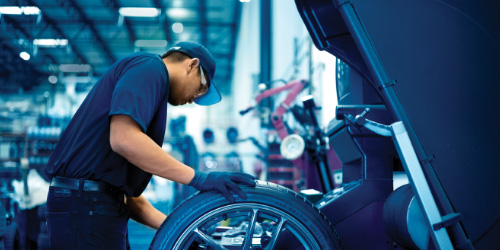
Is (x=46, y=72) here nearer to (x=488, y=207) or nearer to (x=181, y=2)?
(x=181, y=2)

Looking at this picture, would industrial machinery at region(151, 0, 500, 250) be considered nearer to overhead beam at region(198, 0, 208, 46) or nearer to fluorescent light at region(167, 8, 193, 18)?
overhead beam at region(198, 0, 208, 46)

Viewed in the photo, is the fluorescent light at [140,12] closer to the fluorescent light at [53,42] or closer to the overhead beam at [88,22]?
the overhead beam at [88,22]

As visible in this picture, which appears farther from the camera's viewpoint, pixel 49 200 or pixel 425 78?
pixel 49 200

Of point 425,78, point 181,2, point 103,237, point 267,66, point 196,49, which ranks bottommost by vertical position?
point 103,237

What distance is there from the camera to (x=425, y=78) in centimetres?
159

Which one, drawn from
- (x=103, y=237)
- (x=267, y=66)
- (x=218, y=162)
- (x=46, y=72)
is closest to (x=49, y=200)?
(x=103, y=237)

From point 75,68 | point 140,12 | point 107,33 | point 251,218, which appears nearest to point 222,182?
point 251,218

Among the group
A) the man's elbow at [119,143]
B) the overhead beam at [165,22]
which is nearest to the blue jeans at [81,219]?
the man's elbow at [119,143]

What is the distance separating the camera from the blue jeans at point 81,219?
167cm

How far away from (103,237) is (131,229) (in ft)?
17.3

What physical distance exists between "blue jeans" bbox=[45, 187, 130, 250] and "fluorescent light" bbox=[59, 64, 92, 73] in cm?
2101

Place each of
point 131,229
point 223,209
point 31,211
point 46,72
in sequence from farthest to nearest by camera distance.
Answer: point 46,72 < point 131,229 < point 31,211 < point 223,209

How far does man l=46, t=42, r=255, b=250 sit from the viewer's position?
151 cm

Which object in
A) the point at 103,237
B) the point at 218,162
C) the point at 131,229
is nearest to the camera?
the point at 103,237
